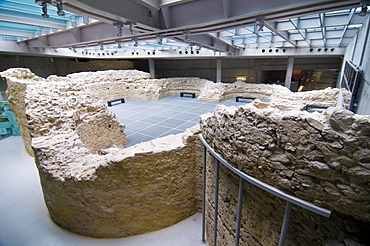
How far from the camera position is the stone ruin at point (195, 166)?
1.56m

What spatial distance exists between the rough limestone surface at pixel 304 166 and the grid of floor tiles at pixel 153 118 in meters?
5.58

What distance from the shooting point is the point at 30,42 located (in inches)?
430

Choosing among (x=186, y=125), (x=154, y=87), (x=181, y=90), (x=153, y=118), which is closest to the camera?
(x=186, y=125)

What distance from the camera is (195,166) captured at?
15.8 ft

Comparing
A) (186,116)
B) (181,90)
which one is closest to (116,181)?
(186,116)

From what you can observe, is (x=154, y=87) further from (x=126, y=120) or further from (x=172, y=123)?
(x=172, y=123)

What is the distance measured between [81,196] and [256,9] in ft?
18.6

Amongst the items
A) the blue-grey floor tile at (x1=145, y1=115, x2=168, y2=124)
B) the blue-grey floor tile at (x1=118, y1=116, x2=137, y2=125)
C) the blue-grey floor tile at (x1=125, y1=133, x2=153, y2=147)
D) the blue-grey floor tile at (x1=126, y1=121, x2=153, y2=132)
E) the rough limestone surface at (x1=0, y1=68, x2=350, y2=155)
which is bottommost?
the blue-grey floor tile at (x1=125, y1=133, x2=153, y2=147)

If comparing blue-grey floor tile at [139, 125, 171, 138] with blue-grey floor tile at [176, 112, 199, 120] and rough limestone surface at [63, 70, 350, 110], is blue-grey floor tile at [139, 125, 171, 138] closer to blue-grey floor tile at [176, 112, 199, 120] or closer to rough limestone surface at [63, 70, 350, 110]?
blue-grey floor tile at [176, 112, 199, 120]

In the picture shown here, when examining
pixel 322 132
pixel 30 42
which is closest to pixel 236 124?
pixel 322 132

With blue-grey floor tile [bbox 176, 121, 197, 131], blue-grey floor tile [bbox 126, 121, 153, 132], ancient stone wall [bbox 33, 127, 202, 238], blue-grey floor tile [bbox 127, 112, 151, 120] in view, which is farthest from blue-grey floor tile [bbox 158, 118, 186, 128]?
ancient stone wall [bbox 33, 127, 202, 238]

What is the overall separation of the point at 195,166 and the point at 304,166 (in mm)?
3297

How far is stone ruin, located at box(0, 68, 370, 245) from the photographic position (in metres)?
1.56

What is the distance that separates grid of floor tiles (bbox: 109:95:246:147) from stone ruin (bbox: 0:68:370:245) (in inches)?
45.6
